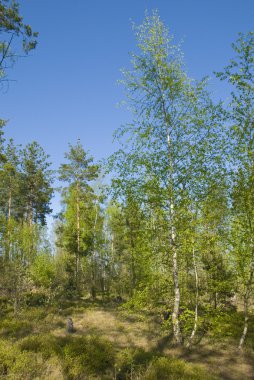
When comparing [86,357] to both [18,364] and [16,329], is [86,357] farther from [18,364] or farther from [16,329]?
[16,329]

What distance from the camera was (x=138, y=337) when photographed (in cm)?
1423

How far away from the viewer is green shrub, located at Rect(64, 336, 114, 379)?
25.3ft

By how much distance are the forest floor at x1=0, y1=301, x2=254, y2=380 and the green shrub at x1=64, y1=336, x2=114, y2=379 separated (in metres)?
0.52

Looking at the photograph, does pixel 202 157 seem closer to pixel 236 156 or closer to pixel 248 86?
pixel 236 156

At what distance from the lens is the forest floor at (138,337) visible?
9.76 metres

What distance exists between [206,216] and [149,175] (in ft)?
8.29

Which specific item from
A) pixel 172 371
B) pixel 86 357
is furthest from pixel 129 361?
pixel 172 371

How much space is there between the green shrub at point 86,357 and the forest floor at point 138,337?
0.52 metres

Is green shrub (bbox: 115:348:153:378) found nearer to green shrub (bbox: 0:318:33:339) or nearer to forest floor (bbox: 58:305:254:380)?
forest floor (bbox: 58:305:254:380)

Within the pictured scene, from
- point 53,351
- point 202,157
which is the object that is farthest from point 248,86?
point 53,351

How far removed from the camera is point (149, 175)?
10625 mm

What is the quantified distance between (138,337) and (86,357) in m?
6.43

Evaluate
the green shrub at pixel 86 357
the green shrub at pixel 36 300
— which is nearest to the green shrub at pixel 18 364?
the green shrub at pixel 86 357

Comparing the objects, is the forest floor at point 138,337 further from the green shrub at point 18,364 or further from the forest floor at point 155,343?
the green shrub at point 18,364
